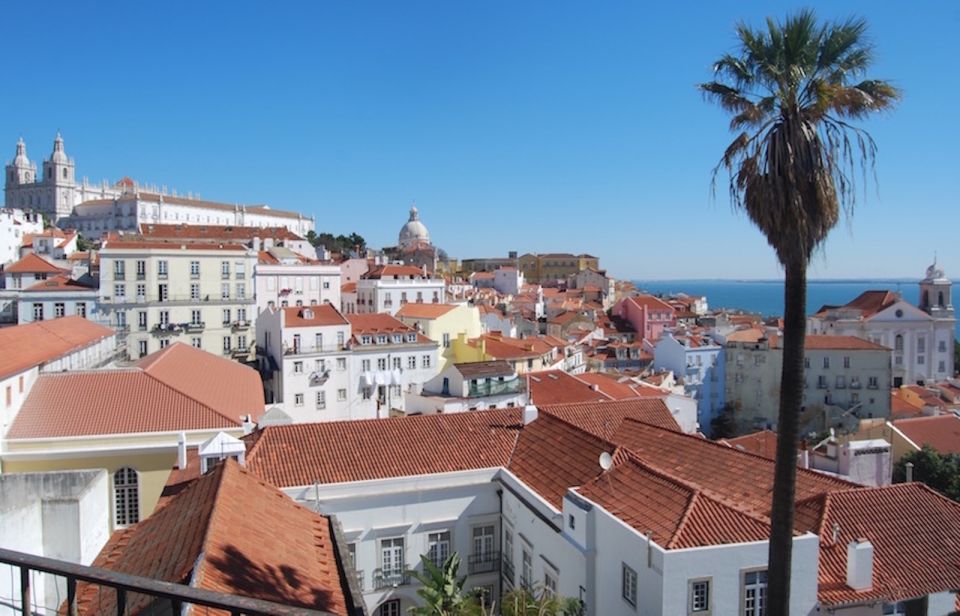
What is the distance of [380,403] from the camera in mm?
43250

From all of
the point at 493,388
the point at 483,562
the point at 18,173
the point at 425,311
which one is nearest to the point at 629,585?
the point at 483,562

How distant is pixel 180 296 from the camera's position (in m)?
46.2

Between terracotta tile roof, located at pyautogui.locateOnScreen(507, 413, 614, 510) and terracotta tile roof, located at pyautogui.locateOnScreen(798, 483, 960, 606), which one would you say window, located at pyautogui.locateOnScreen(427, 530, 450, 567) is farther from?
terracotta tile roof, located at pyautogui.locateOnScreen(798, 483, 960, 606)

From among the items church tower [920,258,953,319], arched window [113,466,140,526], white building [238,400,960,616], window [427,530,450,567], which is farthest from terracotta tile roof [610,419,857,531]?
church tower [920,258,953,319]

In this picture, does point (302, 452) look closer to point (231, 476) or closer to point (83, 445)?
point (231, 476)

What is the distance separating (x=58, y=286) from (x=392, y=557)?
38352mm

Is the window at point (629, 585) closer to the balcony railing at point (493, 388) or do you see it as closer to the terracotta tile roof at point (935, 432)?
the balcony railing at point (493, 388)

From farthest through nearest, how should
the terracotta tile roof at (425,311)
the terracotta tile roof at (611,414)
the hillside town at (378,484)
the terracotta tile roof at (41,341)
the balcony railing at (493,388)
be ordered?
the terracotta tile roof at (425,311)
the balcony railing at (493,388)
the terracotta tile roof at (611,414)
the terracotta tile roof at (41,341)
the hillside town at (378,484)

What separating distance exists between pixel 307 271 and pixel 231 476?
44506 mm

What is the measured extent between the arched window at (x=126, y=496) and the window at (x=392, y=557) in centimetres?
712

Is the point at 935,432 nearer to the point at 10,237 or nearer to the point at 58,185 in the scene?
the point at 10,237

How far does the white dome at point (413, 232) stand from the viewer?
123 m

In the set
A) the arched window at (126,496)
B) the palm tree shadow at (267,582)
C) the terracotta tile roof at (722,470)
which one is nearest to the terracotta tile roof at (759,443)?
the terracotta tile roof at (722,470)

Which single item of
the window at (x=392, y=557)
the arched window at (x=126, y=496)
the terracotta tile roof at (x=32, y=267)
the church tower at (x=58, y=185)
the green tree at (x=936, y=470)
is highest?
the church tower at (x=58, y=185)
